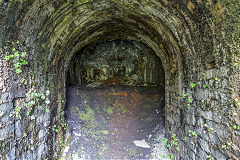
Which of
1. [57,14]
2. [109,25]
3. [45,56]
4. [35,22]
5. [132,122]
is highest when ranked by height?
[109,25]

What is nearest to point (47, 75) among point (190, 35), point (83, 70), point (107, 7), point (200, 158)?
point (107, 7)

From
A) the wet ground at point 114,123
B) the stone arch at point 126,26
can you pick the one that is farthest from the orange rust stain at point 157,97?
the stone arch at point 126,26

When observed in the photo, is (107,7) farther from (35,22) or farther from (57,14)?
(35,22)

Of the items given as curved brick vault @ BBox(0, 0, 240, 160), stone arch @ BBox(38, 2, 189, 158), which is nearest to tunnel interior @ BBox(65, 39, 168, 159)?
curved brick vault @ BBox(0, 0, 240, 160)

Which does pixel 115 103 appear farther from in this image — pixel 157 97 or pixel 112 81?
pixel 112 81

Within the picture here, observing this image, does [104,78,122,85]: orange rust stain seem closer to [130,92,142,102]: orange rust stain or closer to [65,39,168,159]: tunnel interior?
[65,39,168,159]: tunnel interior

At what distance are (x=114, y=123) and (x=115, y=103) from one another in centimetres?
99

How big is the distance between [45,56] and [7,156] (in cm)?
204

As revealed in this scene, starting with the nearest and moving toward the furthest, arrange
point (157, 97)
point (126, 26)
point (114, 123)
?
point (126, 26)
point (114, 123)
point (157, 97)

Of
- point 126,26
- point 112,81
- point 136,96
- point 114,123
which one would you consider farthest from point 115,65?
point 114,123

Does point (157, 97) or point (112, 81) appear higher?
point (112, 81)

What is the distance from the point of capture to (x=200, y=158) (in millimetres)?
2783

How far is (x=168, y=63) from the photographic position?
4605mm

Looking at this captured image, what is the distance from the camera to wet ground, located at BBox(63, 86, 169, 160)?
4598mm
